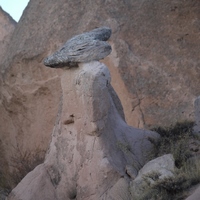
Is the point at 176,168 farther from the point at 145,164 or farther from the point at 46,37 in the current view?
the point at 46,37

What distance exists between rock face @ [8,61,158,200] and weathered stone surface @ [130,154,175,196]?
0.56 feet

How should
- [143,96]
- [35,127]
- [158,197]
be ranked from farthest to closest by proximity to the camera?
[35,127]
[143,96]
[158,197]

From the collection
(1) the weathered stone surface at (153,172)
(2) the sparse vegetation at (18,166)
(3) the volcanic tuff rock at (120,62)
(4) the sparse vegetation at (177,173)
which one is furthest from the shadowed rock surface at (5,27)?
(1) the weathered stone surface at (153,172)

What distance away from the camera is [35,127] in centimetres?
1430

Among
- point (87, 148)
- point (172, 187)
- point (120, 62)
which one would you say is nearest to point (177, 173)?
point (172, 187)

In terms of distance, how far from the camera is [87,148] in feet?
26.5

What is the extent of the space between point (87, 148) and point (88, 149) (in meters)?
0.03

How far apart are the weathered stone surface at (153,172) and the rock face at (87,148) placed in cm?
17

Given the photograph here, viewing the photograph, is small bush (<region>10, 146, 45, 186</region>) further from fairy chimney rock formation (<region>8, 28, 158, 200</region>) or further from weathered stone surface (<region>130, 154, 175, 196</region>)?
weathered stone surface (<region>130, 154, 175, 196</region>)

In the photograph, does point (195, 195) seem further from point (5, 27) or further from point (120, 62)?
point (5, 27)

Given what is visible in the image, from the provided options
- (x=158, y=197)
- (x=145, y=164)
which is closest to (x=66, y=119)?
(x=145, y=164)

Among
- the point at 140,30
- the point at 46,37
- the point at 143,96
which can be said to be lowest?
the point at 143,96

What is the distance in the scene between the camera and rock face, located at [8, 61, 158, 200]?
780 centimetres

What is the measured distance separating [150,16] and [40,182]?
614cm
